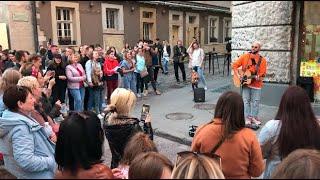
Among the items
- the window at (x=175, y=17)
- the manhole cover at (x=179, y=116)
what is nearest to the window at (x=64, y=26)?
the window at (x=175, y=17)

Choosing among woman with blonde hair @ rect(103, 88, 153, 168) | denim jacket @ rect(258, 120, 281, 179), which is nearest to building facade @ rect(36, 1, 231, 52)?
woman with blonde hair @ rect(103, 88, 153, 168)

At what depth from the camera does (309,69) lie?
28.9ft

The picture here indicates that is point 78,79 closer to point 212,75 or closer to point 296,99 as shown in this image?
point 296,99

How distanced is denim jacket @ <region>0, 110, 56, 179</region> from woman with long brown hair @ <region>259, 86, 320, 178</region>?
1.99m

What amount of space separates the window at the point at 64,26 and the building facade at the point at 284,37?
11597 millimetres

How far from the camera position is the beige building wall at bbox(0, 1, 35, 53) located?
53.1 feet

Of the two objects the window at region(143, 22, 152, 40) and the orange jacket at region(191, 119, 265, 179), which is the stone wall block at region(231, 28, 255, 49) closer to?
the orange jacket at region(191, 119, 265, 179)

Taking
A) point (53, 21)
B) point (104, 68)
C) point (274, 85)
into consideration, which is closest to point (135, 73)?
point (104, 68)

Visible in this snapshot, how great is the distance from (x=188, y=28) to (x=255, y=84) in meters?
21.0

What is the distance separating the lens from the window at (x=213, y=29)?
30705 millimetres

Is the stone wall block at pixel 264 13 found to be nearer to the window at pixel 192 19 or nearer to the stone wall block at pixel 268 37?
the stone wall block at pixel 268 37

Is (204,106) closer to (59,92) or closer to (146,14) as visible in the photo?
(59,92)

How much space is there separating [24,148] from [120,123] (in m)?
0.96

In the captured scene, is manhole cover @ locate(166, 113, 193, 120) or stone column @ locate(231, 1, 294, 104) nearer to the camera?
stone column @ locate(231, 1, 294, 104)
